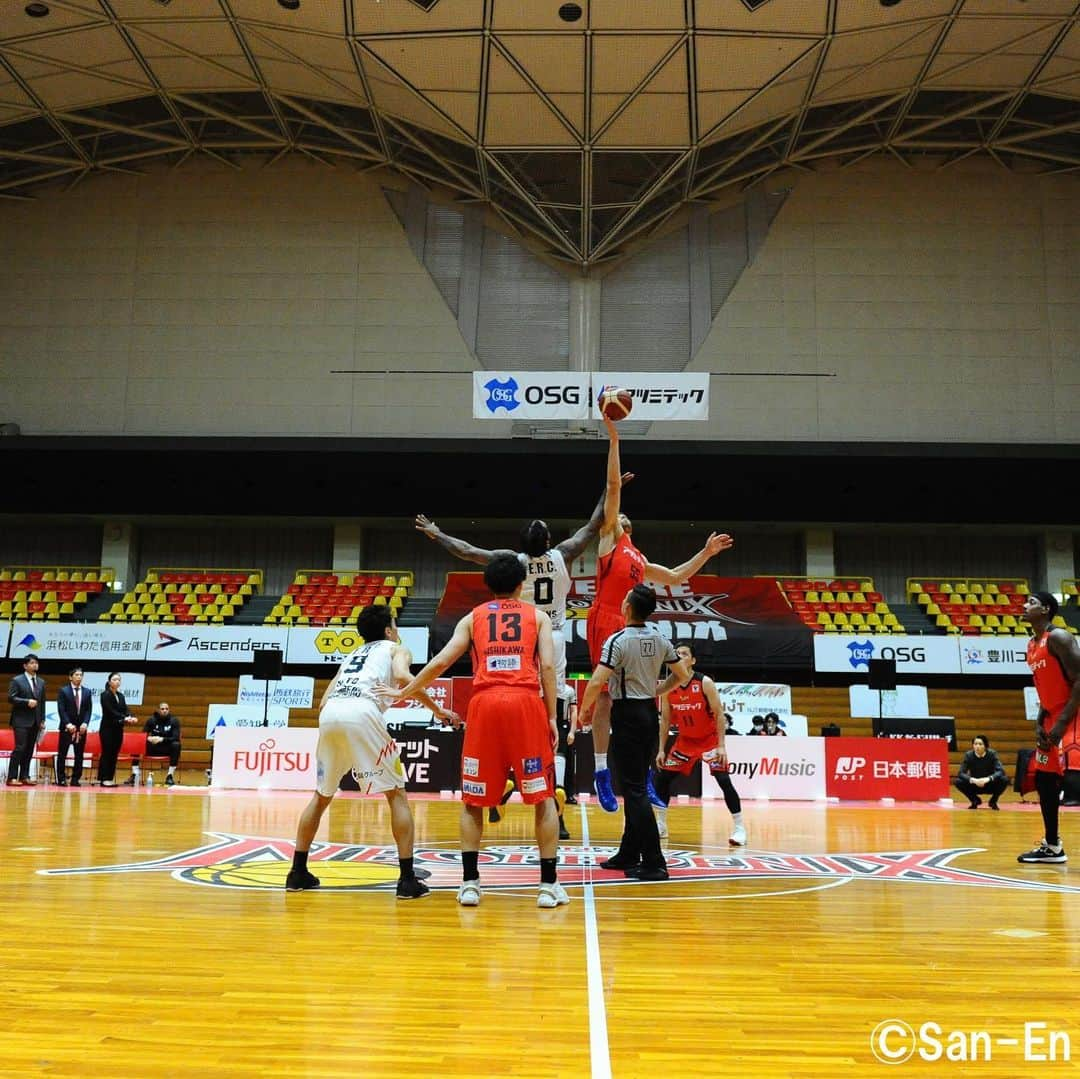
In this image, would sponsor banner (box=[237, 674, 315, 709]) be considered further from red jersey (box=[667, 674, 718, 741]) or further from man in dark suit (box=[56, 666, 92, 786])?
red jersey (box=[667, 674, 718, 741])

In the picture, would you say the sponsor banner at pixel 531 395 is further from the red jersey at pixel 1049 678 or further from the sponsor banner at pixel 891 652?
the red jersey at pixel 1049 678

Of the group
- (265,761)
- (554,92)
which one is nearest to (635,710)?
(265,761)

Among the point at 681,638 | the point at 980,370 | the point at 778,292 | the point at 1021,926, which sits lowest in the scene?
the point at 1021,926

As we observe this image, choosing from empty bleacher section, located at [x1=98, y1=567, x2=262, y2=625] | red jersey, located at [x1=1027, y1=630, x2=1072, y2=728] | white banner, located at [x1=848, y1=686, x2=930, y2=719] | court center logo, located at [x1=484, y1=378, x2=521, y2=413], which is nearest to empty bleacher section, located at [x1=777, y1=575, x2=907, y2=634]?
white banner, located at [x1=848, y1=686, x2=930, y2=719]

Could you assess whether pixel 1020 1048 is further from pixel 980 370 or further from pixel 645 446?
pixel 980 370

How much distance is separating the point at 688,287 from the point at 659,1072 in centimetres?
2782

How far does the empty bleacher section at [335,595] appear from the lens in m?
26.2

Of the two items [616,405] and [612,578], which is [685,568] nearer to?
[612,578]

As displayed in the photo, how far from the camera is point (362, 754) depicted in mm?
5637

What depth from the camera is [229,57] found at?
24.1m

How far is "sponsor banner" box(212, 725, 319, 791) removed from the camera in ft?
52.7

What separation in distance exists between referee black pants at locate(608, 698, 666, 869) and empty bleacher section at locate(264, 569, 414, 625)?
19.5 metres

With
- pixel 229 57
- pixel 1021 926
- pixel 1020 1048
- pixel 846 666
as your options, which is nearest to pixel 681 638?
pixel 846 666

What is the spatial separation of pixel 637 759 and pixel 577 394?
1749cm
